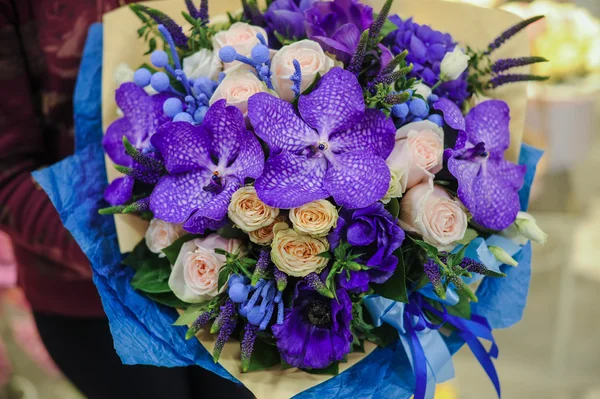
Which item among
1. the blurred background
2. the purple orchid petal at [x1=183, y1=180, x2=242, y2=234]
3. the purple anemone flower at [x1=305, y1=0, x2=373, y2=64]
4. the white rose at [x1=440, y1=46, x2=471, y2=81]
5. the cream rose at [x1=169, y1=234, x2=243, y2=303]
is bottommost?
the blurred background

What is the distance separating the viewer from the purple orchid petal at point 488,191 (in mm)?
580

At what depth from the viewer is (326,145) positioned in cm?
56

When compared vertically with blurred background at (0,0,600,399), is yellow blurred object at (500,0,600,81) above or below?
above

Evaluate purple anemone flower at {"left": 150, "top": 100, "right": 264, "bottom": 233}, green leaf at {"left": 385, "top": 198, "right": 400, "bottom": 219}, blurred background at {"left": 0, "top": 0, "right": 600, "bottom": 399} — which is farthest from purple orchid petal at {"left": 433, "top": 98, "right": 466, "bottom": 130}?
blurred background at {"left": 0, "top": 0, "right": 600, "bottom": 399}

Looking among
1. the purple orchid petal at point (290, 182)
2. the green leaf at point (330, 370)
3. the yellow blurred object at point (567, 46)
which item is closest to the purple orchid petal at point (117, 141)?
the purple orchid petal at point (290, 182)

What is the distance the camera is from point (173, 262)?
65cm

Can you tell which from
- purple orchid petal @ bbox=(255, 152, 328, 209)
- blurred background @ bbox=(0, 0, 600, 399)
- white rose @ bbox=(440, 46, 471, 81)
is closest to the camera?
purple orchid petal @ bbox=(255, 152, 328, 209)

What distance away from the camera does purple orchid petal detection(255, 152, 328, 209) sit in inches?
20.3

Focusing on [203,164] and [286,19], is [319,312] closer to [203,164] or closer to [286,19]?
[203,164]

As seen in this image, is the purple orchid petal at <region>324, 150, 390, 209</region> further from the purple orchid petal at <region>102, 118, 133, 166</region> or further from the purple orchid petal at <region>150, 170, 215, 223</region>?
the purple orchid petal at <region>102, 118, 133, 166</region>

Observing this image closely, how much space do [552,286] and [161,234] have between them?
1.76 meters

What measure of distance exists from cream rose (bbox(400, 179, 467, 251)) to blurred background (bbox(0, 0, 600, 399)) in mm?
1048

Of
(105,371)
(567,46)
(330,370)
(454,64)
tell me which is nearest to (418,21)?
(454,64)

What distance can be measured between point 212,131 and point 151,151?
0.08 metres
